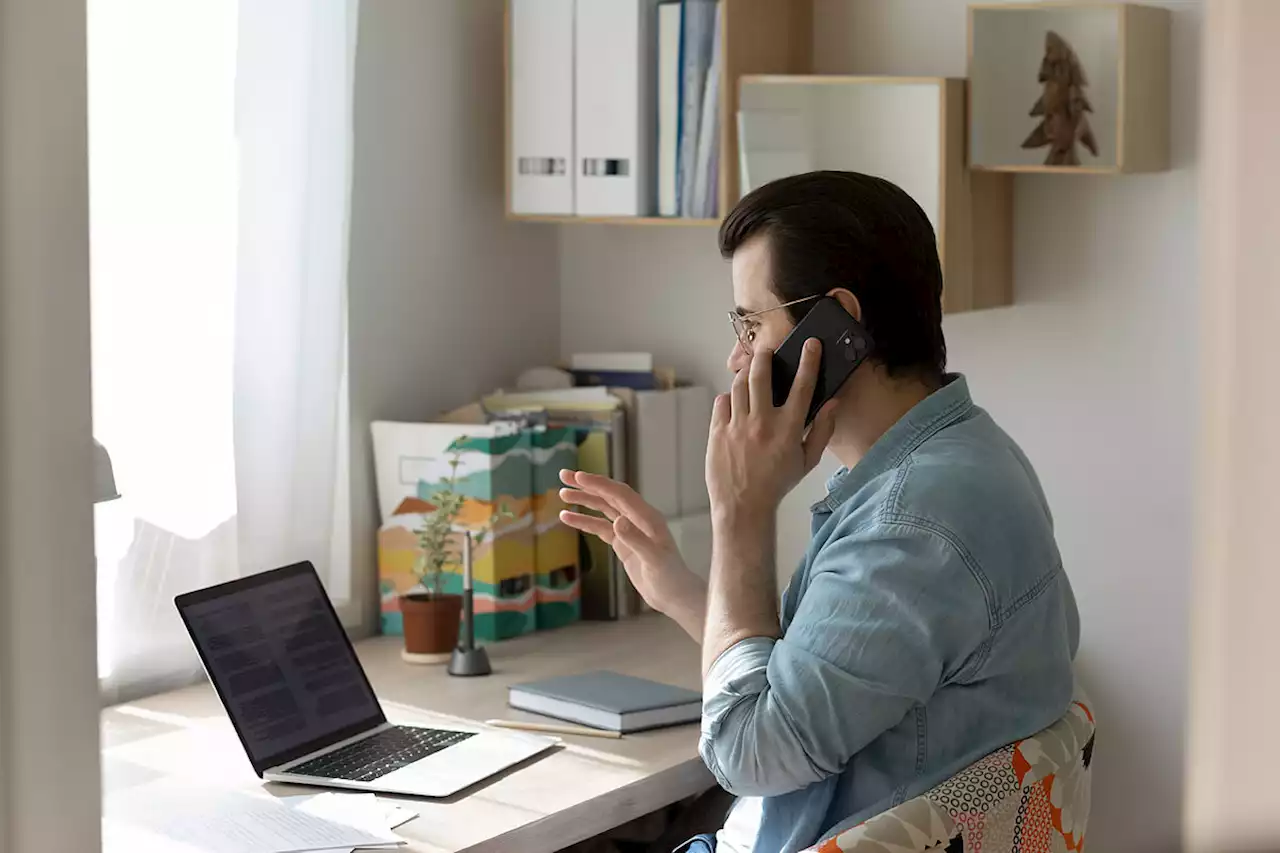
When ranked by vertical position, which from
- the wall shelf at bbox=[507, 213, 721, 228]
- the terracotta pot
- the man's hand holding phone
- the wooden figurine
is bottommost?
the terracotta pot

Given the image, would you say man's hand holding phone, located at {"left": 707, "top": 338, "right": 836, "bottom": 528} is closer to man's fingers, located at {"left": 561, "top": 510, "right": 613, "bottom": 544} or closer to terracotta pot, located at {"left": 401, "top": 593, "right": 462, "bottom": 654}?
man's fingers, located at {"left": 561, "top": 510, "right": 613, "bottom": 544}

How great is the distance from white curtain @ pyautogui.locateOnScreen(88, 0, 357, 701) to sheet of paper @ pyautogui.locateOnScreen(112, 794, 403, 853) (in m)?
0.48

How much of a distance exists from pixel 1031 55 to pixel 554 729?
116 cm

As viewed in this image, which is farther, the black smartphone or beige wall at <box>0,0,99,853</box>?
the black smartphone

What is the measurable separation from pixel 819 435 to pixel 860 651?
292 mm

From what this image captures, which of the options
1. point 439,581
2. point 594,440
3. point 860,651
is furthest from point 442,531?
point 860,651

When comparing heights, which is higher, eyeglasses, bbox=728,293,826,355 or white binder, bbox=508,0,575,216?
white binder, bbox=508,0,575,216

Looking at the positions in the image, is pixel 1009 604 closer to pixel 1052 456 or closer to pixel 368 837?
pixel 368 837

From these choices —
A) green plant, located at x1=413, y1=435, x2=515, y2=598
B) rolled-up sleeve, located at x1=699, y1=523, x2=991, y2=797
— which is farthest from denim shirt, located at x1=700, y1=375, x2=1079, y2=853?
green plant, located at x1=413, y1=435, x2=515, y2=598

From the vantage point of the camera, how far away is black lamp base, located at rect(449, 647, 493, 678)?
2090 mm

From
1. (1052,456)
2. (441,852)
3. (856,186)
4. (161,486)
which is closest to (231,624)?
(161,486)

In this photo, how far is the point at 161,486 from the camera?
204 cm

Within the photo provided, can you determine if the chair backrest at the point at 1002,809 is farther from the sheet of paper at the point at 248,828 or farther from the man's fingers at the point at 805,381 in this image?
the sheet of paper at the point at 248,828

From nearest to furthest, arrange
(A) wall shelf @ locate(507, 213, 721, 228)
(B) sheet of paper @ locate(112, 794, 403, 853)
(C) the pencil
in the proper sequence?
(B) sheet of paper @ locate(112, 794, 403, 853) → (C) the pencil → (A) wall shelf @ locate(507, 213, 721, 228)
